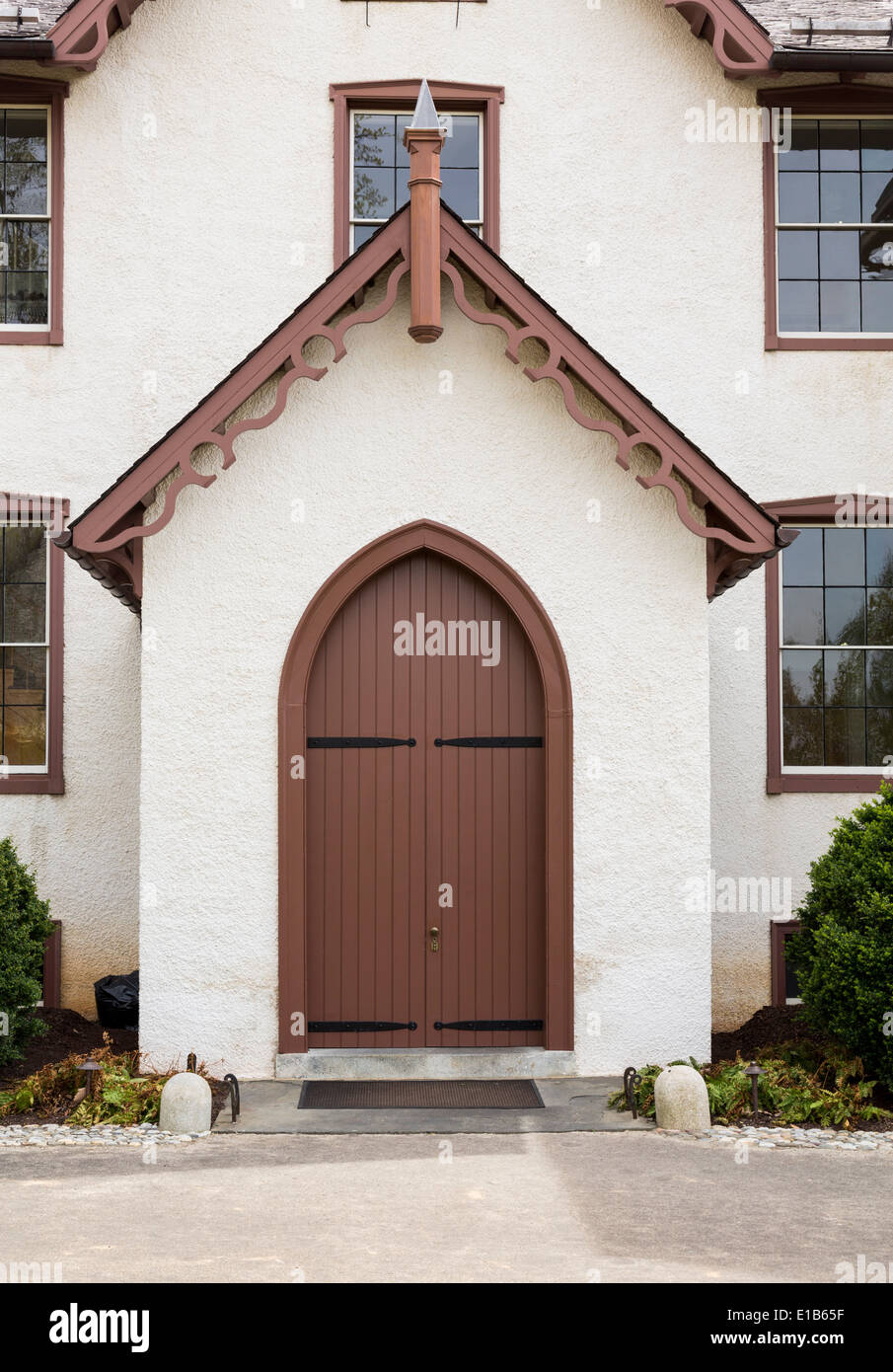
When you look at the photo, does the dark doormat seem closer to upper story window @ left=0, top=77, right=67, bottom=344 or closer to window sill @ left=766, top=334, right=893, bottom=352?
window sill @ left=766, top=334, right=893, bottom=352

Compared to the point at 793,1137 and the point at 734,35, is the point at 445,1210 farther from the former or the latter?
the point at 734,35

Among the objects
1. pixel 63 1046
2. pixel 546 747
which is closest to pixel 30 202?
pixel 546 747

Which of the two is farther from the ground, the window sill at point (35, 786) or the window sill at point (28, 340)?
the window sill at point (28, 340)

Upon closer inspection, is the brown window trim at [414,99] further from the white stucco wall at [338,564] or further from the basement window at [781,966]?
the basement window at [781,966]

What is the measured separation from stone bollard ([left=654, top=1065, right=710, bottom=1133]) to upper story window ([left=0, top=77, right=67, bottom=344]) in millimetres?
7293

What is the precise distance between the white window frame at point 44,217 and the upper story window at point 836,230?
227 inches

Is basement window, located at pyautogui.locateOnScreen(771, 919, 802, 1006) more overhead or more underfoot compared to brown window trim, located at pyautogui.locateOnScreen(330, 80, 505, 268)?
more underfoot

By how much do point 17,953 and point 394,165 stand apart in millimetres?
6712

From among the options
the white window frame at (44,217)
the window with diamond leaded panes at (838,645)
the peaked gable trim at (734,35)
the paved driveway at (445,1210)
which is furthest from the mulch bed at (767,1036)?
the white window frame at (44,217)

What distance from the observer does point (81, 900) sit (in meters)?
10.3

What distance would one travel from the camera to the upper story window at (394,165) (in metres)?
10.7

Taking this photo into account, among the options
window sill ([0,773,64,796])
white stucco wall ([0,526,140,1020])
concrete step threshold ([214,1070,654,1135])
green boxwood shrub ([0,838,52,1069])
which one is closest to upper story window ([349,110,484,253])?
white stucco wall ([0,526,140,1020])

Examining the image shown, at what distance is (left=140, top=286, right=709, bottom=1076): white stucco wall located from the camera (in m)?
8.31
